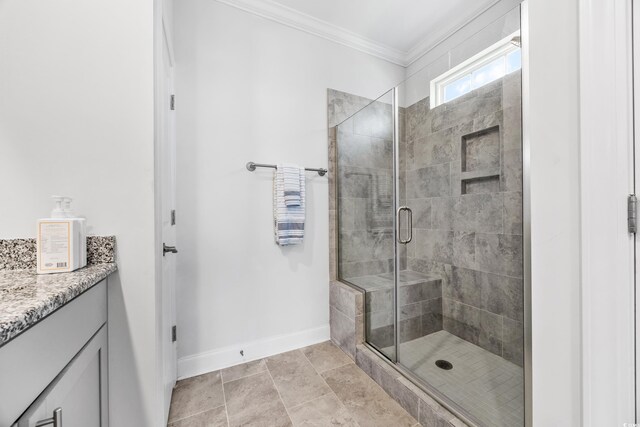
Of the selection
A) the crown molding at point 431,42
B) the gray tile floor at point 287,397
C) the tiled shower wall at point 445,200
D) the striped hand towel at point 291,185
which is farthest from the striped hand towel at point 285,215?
the crown molding at point 431,42

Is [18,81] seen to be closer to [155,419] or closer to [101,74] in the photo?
[101,74]

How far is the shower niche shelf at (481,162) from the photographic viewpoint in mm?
1510

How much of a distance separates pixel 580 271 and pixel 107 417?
5.02 feet

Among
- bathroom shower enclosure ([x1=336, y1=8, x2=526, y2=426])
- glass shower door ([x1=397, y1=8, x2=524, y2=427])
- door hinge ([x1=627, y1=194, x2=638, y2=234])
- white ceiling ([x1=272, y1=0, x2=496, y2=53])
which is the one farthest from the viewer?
white ceiling ([x1=272, y1=0, x2=496, y2=53])

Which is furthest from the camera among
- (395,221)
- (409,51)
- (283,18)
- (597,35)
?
(409,51)

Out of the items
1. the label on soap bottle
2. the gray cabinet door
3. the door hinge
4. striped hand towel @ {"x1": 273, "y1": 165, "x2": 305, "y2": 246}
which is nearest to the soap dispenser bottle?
the label on soap bottle

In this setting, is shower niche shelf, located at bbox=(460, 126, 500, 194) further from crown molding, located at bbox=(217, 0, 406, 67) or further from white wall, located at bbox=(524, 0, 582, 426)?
crown molding, located at bbox=(217, 0, 406, 67)

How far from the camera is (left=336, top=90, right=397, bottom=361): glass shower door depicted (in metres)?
1.82

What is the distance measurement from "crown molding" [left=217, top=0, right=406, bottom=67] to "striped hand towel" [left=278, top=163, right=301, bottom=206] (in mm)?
1135

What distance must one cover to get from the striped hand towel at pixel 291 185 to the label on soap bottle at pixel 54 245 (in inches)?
47.7

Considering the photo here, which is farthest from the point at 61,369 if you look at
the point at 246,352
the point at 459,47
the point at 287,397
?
the point at 459,47

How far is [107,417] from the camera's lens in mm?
831

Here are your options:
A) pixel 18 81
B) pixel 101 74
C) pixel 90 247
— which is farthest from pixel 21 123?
pixel 90 247

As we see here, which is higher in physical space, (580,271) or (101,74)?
(101,74)
